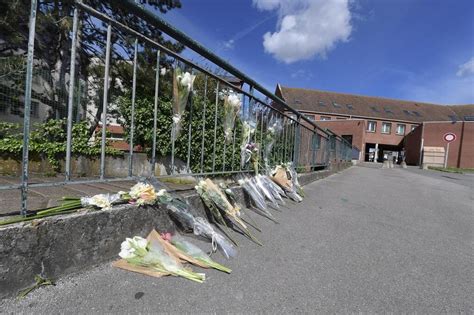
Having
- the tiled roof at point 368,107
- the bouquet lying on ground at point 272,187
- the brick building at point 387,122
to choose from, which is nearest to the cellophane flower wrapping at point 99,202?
the bouquet lying on ground at point 272,187

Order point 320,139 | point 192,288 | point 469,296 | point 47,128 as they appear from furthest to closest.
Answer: point 320,139 < point 47,128 < point 469,296 < point 192,288

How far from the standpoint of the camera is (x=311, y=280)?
2.25 m

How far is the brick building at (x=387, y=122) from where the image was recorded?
35.9 m

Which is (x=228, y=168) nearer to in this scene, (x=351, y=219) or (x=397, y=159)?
(x=351, y=219)

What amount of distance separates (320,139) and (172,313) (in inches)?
331

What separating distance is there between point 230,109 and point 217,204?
4.87ft

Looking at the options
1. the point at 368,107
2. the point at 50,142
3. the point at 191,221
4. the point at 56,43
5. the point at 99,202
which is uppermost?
the point at 368,107

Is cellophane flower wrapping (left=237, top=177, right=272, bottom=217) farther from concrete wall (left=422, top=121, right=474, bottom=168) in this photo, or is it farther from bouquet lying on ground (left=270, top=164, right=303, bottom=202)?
concrete wall (left=422, top=121, right=474, bottom=168)

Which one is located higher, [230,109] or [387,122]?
[387,122]

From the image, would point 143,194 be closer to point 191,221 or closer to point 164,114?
point 191,221

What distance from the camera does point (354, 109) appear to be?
46.5 meters

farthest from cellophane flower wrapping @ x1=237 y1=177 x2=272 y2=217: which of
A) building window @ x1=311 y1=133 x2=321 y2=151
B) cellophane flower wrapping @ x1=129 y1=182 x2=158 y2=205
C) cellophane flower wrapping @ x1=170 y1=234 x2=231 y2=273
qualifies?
building window @ x1=311 y1=133 x2=321 y2=151

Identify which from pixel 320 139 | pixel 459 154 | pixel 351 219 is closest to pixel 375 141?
pixel 459 154

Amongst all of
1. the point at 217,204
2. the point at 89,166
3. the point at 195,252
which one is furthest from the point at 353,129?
the point at 195,252
